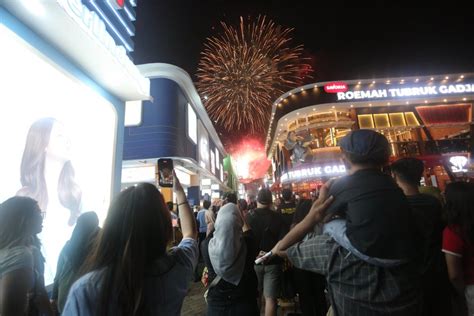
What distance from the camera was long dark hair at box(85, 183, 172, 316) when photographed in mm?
1179

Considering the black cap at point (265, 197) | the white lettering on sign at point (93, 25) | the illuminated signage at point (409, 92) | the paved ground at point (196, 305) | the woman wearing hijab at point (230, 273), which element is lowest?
the paved ground at point (196, 305)

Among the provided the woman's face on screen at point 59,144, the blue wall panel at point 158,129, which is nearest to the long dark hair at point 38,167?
the woman's face on screen at point 59,144

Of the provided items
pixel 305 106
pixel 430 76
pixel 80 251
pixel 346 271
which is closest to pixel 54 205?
pixel 80 251

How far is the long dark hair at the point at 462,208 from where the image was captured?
84.7 inches

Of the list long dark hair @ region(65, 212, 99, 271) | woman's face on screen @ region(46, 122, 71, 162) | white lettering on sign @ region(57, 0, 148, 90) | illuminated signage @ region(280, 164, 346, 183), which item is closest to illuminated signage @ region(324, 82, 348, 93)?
illuminated signage @ region(280, 164, 346, 183)

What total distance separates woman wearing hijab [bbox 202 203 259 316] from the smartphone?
910 millimetres

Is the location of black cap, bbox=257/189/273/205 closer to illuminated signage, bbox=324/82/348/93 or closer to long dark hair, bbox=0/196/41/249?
long dark hair, bbox=0/196/41/249

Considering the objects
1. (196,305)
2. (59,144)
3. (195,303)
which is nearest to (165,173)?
(59,144)

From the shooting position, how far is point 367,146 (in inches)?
65.5

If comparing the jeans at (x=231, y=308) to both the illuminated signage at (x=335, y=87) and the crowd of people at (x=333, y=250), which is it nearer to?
the crowd of people at (x=333, y=250)

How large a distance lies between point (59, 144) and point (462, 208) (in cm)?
460

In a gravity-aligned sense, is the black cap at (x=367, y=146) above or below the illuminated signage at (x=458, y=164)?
below

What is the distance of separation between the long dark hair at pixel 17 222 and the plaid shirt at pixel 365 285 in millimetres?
2226

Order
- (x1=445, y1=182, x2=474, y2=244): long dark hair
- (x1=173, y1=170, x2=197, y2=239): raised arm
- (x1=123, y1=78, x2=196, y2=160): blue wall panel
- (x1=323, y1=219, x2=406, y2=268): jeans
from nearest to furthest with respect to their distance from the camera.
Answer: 1. (x1=323, y1=219, x2=406, y2=268): jeans
2. (x1=173, y1=170, x2=197, y2=239): raised arm
3. (x1=445, y1=182, x2=474, y2=244): long dark hair
4. (x1=123, y1=78, x2=196, y2=160): blue wall panel
